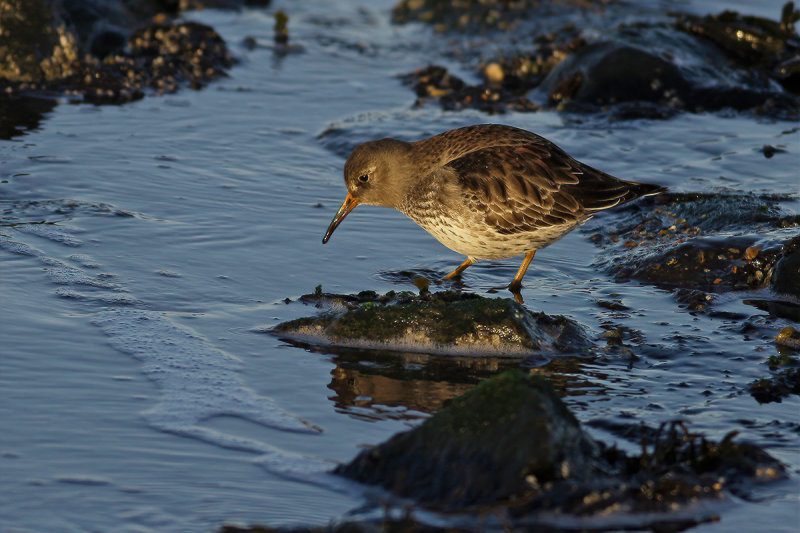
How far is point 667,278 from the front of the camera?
871cm

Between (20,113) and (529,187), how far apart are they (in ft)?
22.6

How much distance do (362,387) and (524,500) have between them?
6.27 feet

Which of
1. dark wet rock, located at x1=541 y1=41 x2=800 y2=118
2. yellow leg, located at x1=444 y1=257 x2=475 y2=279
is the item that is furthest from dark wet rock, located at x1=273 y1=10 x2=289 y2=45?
yellow leg, located at x1=444 y1=257 x2=475 y2=279

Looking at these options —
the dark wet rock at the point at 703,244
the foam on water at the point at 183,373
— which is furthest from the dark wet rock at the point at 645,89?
the foam on water at the point at 183,373

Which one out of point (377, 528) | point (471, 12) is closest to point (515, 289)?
point (377, 528)

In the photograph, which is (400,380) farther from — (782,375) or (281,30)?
(281,30)

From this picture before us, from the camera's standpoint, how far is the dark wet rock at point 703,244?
846cm

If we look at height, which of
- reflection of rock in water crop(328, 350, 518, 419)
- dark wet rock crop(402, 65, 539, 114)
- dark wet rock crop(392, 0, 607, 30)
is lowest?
reflection of rock in water crop(328, 350, 518, 419)

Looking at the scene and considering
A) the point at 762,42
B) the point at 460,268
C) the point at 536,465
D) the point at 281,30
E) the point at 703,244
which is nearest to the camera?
the point at 536,465

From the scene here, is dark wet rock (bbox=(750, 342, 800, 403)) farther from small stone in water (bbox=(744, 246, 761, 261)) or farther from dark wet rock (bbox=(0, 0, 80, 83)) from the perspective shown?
dark wet rock (bbox=(0, 0, 80, 83))

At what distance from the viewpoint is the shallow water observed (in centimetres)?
529

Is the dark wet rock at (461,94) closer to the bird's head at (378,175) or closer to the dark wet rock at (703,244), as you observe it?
the dark wet rock at (703,244)

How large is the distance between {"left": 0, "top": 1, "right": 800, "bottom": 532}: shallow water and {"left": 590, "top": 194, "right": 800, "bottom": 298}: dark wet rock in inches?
10.1

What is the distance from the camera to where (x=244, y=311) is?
7711 mm
